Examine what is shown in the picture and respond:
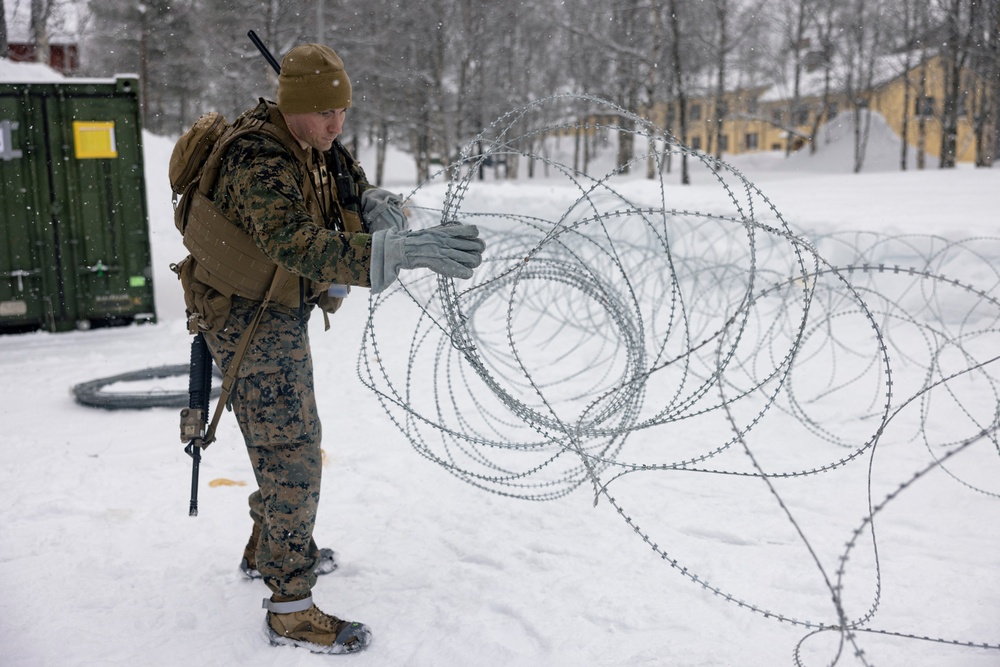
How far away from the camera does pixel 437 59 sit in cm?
2427

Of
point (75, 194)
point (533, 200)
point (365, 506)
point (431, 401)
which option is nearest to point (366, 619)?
point (365, 506)

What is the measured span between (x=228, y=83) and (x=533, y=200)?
16367 millimetres

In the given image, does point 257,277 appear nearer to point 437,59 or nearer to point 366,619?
point 366,619

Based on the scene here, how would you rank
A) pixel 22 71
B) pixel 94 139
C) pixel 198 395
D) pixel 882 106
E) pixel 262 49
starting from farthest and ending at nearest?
pixel 882 106, pixel 22 71, pixel 94 139, pixel 262 49, pixel 198 395

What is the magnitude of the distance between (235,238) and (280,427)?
0.67 m

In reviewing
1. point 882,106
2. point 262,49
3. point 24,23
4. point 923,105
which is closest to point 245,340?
point 262,49

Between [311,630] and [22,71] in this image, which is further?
[22,71]

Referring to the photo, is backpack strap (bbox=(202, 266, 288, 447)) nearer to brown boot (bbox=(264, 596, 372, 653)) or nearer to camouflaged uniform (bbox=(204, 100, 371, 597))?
camouflaged uniform (bbox=(204, 100, 371, 597))

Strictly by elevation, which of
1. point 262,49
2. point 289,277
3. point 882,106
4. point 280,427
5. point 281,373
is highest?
point 882,106

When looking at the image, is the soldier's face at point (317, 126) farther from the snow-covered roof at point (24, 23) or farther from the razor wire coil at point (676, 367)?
the snow-covered roof at point (24, 23)

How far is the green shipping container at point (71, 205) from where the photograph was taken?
793 cm

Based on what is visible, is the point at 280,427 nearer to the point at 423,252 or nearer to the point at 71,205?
the point at 423,252

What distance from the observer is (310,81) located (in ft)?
8.68

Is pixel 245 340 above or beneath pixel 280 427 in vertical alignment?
above
